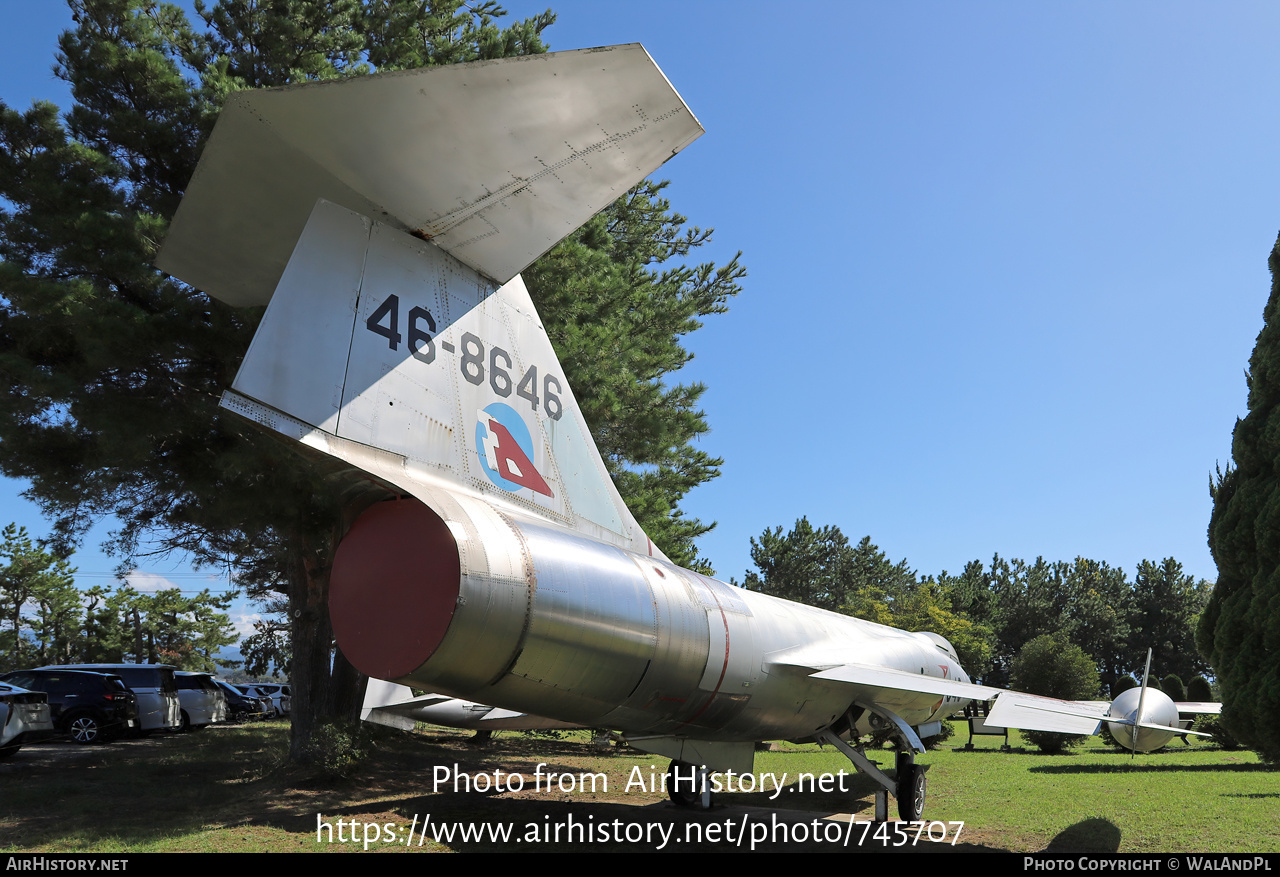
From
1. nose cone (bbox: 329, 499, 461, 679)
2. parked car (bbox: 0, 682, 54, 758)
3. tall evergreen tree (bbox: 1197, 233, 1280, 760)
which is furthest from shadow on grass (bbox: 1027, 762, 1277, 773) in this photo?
parked car (bbox: 0, 682, 54, 758)

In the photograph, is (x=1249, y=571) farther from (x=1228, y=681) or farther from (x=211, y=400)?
(x=211, y=400)

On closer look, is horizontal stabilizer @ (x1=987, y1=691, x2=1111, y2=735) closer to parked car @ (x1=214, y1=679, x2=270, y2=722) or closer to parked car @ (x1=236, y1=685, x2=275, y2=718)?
parked car @ (x1=214, y1=679, x2=270, y2=722)

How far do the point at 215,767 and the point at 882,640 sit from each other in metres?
9.06

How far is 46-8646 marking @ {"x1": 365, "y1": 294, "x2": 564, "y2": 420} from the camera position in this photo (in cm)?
442

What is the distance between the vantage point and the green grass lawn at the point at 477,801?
22.8ft

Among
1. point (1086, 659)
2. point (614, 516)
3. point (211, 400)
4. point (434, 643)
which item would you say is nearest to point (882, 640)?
point (614, 516)

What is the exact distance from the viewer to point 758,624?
6594mm

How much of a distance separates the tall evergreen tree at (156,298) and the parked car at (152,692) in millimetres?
5848

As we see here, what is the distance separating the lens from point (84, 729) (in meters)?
13.0

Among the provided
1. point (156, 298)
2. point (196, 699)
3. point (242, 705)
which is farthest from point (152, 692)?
point (156, 298)

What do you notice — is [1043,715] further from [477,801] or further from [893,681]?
[477,801]

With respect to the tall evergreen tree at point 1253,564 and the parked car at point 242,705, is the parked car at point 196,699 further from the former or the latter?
the tall evergreen tree at point 1253,564

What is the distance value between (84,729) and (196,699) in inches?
159

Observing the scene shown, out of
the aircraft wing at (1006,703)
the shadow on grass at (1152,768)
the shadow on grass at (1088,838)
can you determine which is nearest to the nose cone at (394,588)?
the aircraft wing at (1006,703)
